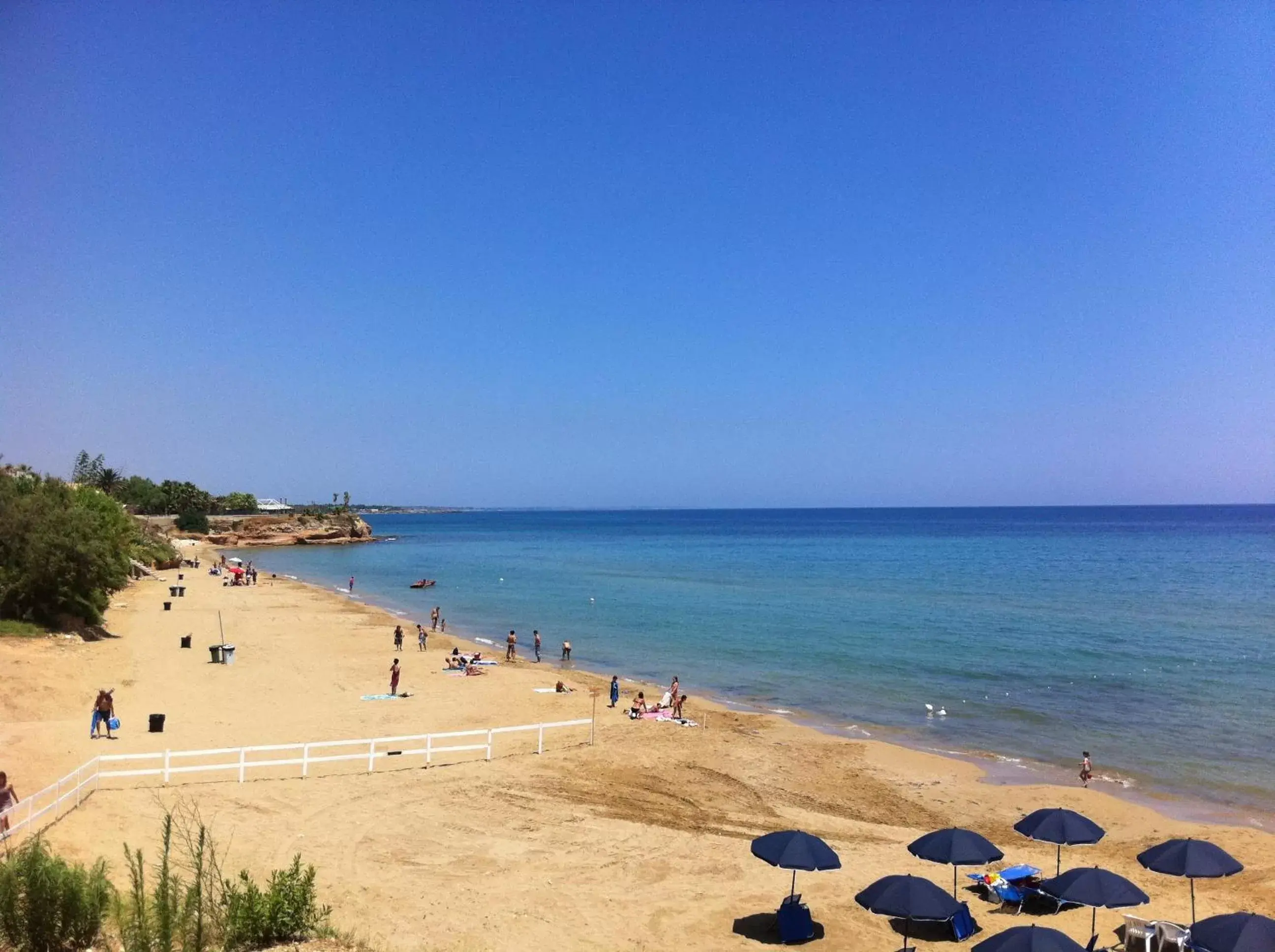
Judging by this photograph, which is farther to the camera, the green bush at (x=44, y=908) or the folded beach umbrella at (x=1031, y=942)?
the folded beach umbrella at (x=1031, y=942)

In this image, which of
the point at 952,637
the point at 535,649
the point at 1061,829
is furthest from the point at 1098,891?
the point at 952,637

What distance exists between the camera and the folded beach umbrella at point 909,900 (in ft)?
34.6

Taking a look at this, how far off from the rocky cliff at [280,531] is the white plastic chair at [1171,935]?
125353 mm

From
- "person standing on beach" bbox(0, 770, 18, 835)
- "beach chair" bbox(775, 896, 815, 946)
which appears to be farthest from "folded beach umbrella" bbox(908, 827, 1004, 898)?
"person standing on beach" bbox(0, 770, 18, 835)

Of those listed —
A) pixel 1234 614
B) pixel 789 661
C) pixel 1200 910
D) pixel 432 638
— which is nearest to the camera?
pixel 1200 910

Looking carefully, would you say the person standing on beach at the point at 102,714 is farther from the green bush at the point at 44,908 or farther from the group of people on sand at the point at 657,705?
the group of people on sand at the point at 657,705

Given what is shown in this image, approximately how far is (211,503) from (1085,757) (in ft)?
508

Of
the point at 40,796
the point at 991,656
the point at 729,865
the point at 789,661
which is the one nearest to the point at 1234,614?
the point at 991,656

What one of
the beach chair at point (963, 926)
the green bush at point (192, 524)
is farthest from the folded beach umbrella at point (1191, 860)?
the green bush at point (192, 524)

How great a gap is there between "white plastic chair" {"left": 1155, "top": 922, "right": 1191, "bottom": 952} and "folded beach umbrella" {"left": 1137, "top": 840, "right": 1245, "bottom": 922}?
2.17 feet

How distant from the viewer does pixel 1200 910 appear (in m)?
13.4

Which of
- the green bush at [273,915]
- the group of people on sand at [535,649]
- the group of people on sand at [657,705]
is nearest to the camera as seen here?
the green bush at [273,915]

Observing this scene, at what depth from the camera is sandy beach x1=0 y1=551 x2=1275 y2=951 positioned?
12211 millimetres

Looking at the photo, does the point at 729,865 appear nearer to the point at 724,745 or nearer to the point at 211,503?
the point at 724,745
